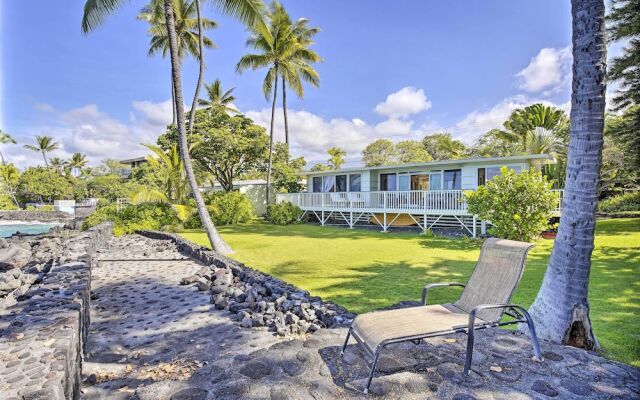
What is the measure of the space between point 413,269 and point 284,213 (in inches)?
492

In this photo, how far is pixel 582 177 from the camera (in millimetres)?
3307

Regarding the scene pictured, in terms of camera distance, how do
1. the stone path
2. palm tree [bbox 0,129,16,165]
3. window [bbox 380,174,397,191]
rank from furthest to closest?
palm tree [bbox 0,129,16,165], window [bbox 380,174,397,191], the stone path

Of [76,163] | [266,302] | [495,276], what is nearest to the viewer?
[495,276]

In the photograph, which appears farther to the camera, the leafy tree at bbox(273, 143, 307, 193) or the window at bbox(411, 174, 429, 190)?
the leafy tree at bbox(273, 143, 307, 193)

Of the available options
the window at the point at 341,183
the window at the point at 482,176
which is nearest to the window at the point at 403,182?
the window at the point at 341,183

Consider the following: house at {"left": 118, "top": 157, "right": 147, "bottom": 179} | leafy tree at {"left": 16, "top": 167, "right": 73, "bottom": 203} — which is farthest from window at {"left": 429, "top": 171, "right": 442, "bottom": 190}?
house at {"left": 118, "top": 157, "right": 147, "bottom": 179}

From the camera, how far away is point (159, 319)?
4.71 m

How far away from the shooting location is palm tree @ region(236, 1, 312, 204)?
20.2 m

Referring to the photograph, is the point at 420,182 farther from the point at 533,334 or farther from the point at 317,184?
the point at 533,334

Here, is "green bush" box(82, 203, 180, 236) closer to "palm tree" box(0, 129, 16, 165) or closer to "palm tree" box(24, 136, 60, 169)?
"palm tree" box(0, 129, 16, 165)

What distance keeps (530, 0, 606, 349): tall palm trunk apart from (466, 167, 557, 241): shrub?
6613 mm

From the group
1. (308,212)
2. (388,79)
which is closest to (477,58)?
(388,79)

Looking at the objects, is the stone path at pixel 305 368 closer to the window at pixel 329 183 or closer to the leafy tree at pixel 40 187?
the window at pixel 329 183

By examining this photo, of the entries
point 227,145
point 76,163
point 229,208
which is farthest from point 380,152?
point 76,163
